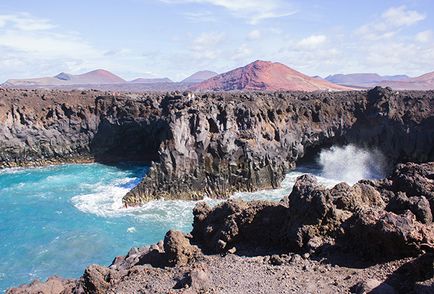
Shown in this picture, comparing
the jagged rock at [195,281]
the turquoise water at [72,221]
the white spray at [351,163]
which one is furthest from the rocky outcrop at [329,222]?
the white spray at [351,163]

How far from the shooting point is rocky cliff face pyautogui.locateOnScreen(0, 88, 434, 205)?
36.4 metres

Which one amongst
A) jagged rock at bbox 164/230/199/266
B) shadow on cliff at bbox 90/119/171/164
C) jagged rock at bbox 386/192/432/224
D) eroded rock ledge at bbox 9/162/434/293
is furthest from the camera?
shadow on cliff at bbox 90/119/171/164

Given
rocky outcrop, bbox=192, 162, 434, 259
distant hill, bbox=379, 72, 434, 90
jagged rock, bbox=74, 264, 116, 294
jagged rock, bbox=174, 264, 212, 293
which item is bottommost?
jagged rock, bbox=74, 264, 116, 294

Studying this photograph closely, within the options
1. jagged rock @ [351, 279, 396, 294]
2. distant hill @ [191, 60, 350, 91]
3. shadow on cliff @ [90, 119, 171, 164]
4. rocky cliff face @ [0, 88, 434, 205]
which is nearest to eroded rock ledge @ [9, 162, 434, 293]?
jagged rock @ [351, 279, 396, 294]

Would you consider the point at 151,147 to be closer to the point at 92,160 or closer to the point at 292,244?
the point at 92,160

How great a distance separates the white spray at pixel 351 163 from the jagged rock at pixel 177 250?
29.8 meters

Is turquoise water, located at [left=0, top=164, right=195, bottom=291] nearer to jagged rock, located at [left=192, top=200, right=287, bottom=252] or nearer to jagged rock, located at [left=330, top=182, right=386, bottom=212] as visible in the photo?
jagged rock, located at [left=192, top=200, right=287, bottom=252]

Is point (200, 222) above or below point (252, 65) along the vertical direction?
below

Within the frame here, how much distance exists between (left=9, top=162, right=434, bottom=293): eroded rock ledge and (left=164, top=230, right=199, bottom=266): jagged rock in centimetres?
3

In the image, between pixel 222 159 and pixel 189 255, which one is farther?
pixel 222 159

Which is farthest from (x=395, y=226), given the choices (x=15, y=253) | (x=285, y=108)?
(x=285, y=108)

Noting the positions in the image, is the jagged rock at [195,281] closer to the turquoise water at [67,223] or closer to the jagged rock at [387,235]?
the jagged rock at [387,235]

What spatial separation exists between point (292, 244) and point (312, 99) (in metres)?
35.5

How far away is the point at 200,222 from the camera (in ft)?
57.1
